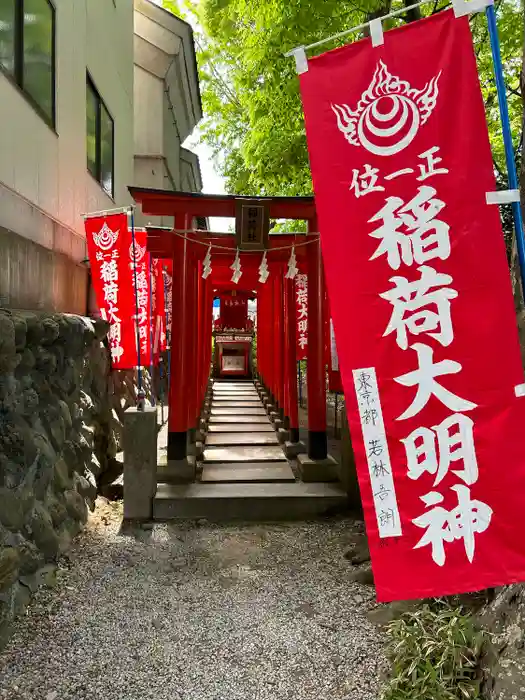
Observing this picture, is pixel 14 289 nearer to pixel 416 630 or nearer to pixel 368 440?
pixel 368 440

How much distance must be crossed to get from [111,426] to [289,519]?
428cm

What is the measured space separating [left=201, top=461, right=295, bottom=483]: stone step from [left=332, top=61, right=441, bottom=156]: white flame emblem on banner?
20.9ft

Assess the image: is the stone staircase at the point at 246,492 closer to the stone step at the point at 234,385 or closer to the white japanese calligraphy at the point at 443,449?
the white japanese calligraphy at the point at 443,449

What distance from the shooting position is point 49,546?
568 cm

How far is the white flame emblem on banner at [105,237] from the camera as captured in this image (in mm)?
8156

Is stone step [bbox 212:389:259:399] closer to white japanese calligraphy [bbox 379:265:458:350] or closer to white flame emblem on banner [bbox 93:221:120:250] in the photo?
white flame emblem on banner [bbox 93:221:120:250]

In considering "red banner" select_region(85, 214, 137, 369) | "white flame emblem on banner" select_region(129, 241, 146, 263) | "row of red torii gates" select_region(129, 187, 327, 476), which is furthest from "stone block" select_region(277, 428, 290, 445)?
"white flame emblem on banner" select_region(129, 241, 146, 263)

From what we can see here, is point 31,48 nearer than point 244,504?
Yes

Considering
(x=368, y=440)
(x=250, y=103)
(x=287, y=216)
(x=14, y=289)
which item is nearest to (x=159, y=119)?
(x=250, y=103)

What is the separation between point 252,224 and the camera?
786 cm

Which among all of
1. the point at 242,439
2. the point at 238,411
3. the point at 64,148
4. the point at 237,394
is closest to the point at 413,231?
the point at 64,148

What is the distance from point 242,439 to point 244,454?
140cm

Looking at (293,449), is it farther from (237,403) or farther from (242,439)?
(237,403)

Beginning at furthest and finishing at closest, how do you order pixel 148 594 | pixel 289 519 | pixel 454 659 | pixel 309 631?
pixel 289 519 < pixel 148 594 < pixel 309 631 < pixel 454 659
